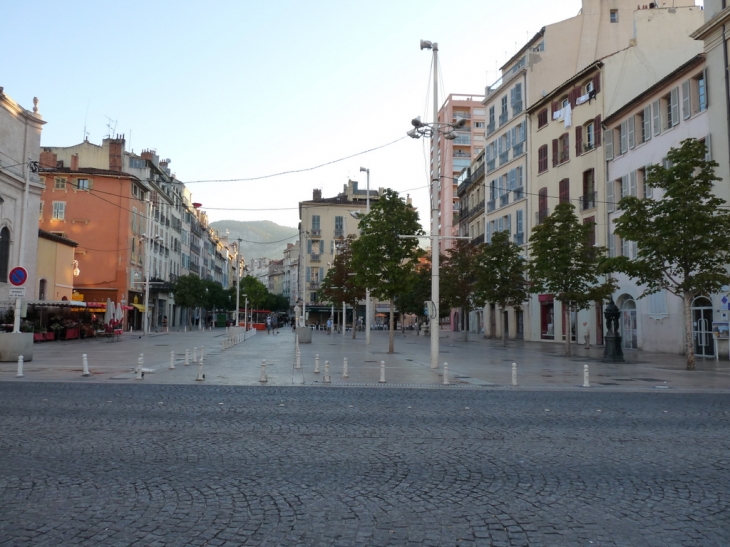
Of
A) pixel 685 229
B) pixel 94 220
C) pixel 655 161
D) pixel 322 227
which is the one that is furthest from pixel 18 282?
pixel 322 227

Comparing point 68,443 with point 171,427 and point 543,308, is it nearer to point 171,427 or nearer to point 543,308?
point 171,427

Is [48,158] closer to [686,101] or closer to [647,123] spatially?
[647,123]

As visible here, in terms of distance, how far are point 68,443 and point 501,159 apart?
4905cm

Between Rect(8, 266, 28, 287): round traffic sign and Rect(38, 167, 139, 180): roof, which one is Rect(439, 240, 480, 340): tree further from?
Rect(8, 266, 28, 287): round traffic sign

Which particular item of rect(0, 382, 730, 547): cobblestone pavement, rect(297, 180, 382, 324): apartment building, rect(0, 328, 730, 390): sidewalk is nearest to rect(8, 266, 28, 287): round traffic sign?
rect(0, 328, 730, 390): sidewalk

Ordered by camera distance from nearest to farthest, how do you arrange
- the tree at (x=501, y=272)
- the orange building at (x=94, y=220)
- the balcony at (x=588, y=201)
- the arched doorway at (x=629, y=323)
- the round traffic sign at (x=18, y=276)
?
1. the round traffic sign at (x=18, y=276)
2. the arched doorway at (x=629, y=323)
3. the balcony at (x=588, y=201)
4. the tree at (x=501, y=272)
5. the orange building at (x=94, y=220)

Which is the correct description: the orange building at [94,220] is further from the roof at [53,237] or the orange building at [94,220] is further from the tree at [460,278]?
the tree at [460,278]

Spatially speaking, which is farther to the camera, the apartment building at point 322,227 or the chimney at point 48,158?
the apartment building at point 322,227

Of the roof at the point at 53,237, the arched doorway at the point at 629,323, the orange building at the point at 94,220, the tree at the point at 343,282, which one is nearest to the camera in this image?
the arched doorway at the point at 629,323

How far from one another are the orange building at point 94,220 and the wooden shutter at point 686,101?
48.6 m

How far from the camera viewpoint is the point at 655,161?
104 feet

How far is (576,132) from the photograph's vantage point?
135 feet

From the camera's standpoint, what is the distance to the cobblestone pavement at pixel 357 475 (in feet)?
16.1

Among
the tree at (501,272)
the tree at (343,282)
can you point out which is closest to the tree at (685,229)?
the tree at (501,272)
